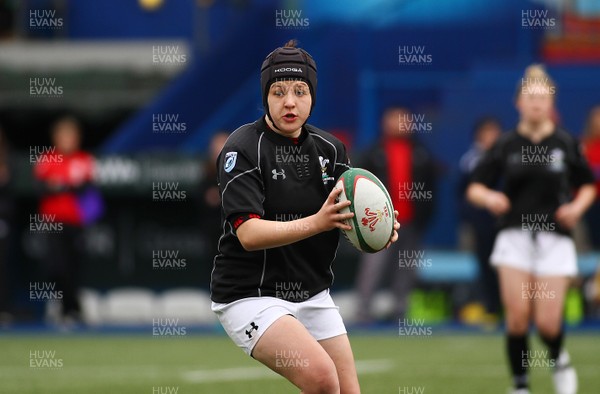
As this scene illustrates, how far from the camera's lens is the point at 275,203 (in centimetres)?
652

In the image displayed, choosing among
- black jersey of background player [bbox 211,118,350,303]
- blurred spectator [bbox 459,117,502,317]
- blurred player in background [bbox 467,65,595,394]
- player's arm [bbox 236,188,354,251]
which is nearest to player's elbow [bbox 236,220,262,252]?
player's arm [bbox 236,188,354,251]

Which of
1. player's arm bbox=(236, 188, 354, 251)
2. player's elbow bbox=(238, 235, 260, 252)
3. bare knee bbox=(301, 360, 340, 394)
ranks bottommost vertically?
bare knee bbox=(301, 360, 340, 394)

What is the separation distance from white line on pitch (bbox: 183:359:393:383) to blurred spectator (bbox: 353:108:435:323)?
3.67m

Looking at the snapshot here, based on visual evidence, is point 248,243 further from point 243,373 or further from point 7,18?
point 7,18

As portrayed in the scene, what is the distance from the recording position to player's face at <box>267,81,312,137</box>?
6.49 m

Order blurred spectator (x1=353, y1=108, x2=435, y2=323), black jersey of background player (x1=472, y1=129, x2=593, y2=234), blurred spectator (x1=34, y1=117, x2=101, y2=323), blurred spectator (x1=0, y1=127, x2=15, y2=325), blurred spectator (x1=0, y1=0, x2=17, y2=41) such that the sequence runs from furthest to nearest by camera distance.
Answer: blurred spectator (x1=0, y1=0, x2=17, y2=41), blurred spectator (x1=0, y1=127, x2=15, y2=325), blurred spectator (x1=34, y1=117, x2=101, y2=323), blurred spectator (x1=353, y1=108, x2=435, y2=323), black jersey of background player (x1=472, y1=129, x2=593, y2=234)

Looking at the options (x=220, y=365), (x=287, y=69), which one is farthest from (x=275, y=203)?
(x=220, y=365)

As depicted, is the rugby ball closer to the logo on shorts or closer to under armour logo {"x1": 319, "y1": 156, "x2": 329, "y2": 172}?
under armour logo {"x1": 319, "y1": 156, "x2": 329, "y2": 172}

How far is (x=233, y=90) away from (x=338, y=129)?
246cm

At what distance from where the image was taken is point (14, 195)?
1705 cm

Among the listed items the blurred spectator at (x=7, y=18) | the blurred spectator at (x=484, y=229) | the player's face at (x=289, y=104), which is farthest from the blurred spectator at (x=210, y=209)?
the player's face at (x=289, y=104)

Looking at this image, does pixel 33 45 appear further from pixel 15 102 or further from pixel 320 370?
pixel 320 370

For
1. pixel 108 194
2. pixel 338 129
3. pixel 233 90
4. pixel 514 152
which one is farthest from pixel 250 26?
pixel 514 152

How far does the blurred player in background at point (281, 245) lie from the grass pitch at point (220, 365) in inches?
142
